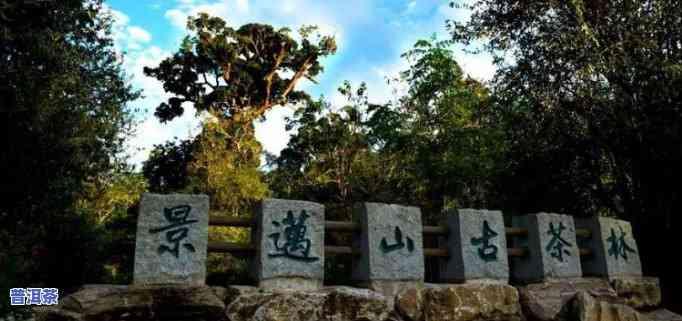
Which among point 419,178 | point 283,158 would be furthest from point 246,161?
point 419,178

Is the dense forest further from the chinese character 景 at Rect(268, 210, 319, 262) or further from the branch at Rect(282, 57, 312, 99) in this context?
the branch at Rect(282, 57, 312, 99)

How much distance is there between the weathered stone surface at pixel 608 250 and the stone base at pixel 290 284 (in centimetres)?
470

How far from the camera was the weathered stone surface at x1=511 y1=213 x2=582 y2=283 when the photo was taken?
22.5 ft

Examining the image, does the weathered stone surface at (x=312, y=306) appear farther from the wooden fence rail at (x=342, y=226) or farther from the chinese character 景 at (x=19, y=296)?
the chinese character 景 at (x=19, y=296)

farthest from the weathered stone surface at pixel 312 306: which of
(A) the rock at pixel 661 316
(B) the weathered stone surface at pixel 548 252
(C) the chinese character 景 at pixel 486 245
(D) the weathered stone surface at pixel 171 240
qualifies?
(A) the rock at pixel 661 316

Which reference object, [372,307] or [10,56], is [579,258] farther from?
[10,56]

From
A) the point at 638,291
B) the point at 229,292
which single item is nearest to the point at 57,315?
the point at 229,292

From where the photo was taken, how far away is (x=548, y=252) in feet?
22.8

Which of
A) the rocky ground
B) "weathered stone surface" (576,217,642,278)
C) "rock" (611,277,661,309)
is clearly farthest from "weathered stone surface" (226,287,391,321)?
"rock" (611,277,661,309)

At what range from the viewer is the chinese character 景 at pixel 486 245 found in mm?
6355

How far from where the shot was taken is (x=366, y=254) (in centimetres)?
564

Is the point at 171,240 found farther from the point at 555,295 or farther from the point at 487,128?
the point at 487,128

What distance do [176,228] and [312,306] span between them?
152 cm

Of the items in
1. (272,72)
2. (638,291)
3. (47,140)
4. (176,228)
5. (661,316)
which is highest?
(272,72)
